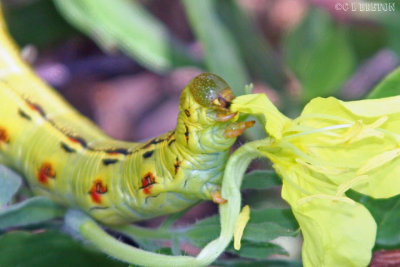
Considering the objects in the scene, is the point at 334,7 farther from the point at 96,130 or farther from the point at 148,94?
the point at 96,130

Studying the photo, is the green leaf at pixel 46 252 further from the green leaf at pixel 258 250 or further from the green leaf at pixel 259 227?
the green leaf at pixel 258 250

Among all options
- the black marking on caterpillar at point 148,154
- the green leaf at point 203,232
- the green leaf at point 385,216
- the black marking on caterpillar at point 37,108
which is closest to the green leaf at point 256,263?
the green leaf at point 203,232

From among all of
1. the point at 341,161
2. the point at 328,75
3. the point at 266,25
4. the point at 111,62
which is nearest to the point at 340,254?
the point at 341,161

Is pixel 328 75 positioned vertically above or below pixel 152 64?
below

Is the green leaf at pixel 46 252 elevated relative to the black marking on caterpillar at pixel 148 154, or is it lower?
lower

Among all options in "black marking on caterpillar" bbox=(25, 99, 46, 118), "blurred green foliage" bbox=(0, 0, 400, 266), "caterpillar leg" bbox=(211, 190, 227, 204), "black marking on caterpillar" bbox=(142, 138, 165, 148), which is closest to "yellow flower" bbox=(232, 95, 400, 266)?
"caterpillar leg" bbox=(211, 190, 227, 204)

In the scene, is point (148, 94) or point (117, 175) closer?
point (117, 175)
